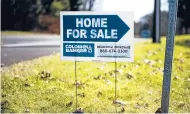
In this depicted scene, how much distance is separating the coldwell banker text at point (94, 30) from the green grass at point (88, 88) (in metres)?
1.14

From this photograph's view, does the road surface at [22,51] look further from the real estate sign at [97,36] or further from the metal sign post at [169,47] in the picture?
the metal sign post at [169,47]

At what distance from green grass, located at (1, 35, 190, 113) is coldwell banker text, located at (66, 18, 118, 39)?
3.73 ft

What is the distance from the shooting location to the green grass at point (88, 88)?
6.09 metres

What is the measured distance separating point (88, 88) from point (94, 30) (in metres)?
1.57

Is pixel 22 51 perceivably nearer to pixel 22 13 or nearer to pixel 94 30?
pixel 94 30

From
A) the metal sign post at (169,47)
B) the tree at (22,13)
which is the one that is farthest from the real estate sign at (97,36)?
the tree at (22,13)

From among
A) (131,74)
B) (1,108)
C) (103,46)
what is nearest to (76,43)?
(103,46)

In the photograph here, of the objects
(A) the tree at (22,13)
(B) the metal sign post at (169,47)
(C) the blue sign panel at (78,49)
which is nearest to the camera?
(B) the metal sign post at (169,47)

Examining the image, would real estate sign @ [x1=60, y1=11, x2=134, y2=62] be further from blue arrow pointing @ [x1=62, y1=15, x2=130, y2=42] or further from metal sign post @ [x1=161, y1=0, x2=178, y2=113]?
metal sign post @ [x1=161, y1=0, x2=178, y2=113]

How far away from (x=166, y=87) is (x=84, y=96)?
1836 millimetres

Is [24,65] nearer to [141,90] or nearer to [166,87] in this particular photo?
[141,90]

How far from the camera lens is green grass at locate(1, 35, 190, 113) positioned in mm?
6090

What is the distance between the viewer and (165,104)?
5242mm

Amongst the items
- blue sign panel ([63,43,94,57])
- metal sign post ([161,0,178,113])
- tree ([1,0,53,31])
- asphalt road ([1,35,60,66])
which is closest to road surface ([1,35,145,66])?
asphalt road ([1,35,60,66])
